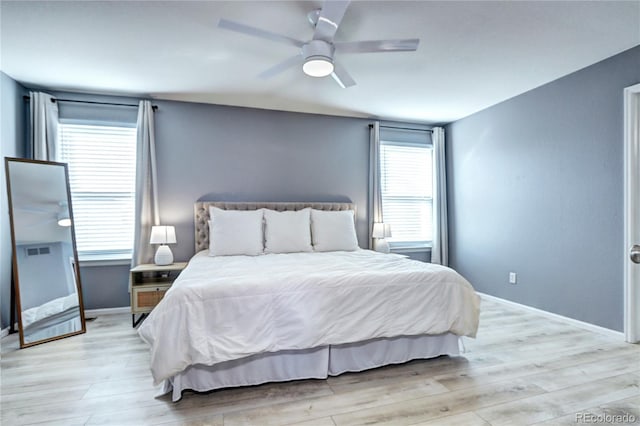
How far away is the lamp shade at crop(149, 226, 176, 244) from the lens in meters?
3.54

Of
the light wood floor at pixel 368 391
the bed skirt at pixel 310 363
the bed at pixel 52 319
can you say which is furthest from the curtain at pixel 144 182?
the bed skirt at pixel 310 363

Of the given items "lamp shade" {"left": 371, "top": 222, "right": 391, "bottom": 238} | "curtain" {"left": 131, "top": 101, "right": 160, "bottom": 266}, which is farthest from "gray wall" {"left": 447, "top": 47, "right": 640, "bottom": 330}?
"curtain" {"left": 131, "top": 101, "right": 160, "bottom": 266}

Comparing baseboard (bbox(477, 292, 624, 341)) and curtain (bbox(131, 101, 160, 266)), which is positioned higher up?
curtain (bbox(131, 101, 160, 266))

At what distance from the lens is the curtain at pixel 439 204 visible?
4938mm

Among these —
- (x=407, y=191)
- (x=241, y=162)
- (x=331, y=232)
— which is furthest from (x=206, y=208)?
(x=407, y=191)

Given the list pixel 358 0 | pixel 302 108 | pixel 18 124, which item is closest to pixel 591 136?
pixel 358 0

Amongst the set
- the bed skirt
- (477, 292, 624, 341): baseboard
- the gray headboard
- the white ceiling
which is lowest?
(477, 292, 624, 341): baseboard

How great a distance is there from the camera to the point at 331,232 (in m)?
3.81

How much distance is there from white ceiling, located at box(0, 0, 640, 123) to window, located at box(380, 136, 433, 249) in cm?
112

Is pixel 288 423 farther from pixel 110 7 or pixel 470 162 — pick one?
pixel 470 162

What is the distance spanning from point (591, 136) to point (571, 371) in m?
2.24

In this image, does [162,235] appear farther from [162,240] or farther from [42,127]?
[42,127]

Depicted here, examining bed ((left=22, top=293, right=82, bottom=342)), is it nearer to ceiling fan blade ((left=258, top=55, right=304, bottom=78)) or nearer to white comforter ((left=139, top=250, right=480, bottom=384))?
white comforter ((left=139, top=250, right=480, bottom=384))

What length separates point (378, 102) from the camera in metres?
4.11
